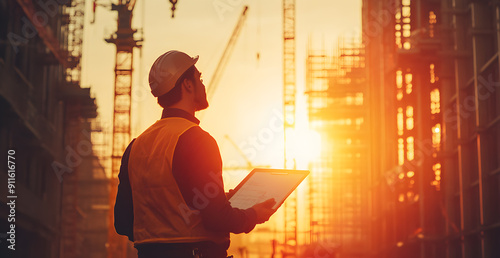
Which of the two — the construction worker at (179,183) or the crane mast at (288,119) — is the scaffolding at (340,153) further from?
the construction worker at (179,183)

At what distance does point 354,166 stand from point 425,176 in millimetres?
47927

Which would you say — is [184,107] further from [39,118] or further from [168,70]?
[39,118]

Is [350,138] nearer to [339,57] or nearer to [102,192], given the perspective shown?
[339,57]

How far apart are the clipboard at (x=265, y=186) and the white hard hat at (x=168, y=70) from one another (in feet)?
2.17

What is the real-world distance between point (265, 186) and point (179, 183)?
0.58m

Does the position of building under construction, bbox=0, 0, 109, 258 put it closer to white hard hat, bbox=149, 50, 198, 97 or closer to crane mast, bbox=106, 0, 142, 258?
crane mast, bbox=106, 0, 142, 258

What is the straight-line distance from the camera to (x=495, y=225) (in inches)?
1078

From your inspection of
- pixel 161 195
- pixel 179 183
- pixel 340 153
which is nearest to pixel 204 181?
pixel 179 183

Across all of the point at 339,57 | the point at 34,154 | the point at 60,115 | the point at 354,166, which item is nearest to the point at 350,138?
the point at 354,166

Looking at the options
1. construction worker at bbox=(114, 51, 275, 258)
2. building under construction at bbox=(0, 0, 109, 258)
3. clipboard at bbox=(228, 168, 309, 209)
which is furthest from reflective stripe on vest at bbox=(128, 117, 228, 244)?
building under construction at bbox=(0, 0, 109, 258)

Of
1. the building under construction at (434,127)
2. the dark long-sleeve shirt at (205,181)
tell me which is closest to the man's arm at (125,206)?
the dark long-sleeve shirt at (205,181)

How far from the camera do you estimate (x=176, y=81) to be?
4.29 meters

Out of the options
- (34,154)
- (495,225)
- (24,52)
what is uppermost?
(24,52)

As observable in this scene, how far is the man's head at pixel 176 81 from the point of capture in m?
4.28
